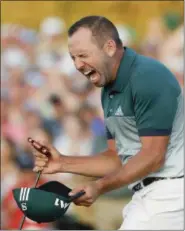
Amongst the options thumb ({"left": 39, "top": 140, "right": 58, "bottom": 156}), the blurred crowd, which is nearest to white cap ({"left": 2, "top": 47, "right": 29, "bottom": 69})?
the blurred crowd

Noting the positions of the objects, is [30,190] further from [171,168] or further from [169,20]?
[169,20]

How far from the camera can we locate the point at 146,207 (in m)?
4.44

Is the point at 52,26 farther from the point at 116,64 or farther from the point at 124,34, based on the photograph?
the point at 116,64

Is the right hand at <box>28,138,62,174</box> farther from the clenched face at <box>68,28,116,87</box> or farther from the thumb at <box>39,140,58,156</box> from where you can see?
the clenched face at <box>68,28,116,87</box>

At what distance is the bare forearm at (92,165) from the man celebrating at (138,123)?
0.64 ft

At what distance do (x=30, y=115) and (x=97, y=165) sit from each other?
8.53 ft

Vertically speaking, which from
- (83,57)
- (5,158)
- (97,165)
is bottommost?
(5,158)

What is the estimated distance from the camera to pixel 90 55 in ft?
14.3

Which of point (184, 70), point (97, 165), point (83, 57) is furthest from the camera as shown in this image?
point (184, 70)

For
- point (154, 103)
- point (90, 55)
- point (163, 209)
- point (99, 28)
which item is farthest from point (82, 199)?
point (99, 28)

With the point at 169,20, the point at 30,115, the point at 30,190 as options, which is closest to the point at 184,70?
the point at 169,20

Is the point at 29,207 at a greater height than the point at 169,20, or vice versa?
the point at 169,20

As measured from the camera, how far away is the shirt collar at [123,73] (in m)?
4.35

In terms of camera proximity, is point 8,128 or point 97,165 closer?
point 97,165
